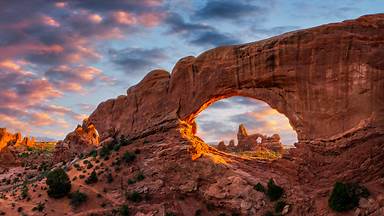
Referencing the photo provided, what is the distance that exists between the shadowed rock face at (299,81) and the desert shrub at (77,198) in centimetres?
908

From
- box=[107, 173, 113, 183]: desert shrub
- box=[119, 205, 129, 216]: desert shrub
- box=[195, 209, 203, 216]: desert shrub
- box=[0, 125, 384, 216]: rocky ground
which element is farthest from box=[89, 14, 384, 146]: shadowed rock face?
box=[195, 209, 203, 216]: desert shrub

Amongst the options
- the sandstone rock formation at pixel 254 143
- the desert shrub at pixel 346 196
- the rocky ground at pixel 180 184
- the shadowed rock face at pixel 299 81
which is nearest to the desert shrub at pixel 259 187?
the rocky ground at pixel 180 184

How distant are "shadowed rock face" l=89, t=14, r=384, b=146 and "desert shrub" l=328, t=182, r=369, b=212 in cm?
445

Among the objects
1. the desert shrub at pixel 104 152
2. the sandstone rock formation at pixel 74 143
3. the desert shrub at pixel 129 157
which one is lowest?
the desert shrub at pixel 129 157

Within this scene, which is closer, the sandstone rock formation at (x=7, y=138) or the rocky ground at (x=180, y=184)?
the rocky ground at (x=180, y=184)

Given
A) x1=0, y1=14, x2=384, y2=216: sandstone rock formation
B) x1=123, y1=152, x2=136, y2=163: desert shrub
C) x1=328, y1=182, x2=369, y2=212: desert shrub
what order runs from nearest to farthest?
1. x1=328, y1=182, x2=369, y2=212: desert shrub
2. x1=0, y1=14, x2=384, y2=216: sandstone rock formation
3. x1=123, y1=152, x2=136, y2=163: desert shrub

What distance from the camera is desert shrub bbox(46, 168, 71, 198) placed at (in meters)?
40.8

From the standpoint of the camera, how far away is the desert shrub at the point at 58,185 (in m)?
40.8

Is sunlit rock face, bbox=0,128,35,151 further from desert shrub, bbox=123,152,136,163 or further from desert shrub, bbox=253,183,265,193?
desert shrub, bbox=253,183,265,193

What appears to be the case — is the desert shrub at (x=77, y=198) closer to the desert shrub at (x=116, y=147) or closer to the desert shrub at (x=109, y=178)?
the desert shrub at (x=109, y=178)

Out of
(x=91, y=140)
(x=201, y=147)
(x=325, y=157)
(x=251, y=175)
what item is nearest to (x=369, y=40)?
(x=325, y=157)

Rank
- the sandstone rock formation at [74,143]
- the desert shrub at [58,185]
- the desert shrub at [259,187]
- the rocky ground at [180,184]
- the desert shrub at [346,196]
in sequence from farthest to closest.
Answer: the sandstone rock formation at [74,143]
the desert shrub at [58,185]
the desert shrub at [259,187]
the rocky ground at [180,184]
the desert shrub at [346,196]

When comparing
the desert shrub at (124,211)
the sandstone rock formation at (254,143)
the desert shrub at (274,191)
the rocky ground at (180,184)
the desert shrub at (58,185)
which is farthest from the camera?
the sandstone rock formation at (254,143)

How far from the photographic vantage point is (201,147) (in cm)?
4319
